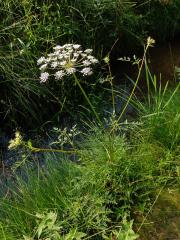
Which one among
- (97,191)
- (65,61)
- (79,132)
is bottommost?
(97,191)

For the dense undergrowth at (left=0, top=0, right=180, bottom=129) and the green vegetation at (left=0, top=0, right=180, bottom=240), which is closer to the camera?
the green vegetation at (left=0, top=0, right=180, bottom=240)

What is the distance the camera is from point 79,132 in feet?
9.26

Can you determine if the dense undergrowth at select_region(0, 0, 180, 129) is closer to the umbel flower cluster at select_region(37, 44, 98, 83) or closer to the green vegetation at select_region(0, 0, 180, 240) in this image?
the green vegetation at select_region(0, 0, 180, 240)

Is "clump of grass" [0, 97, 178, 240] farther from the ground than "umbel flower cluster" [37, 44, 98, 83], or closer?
closer

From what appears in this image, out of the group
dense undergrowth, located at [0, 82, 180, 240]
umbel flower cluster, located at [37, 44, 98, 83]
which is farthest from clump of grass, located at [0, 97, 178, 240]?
umbel flower cluster, located at [37, 44, 98, 83]

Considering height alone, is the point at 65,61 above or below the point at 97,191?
above

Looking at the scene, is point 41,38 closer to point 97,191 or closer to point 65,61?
point 65,61

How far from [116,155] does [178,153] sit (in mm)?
532

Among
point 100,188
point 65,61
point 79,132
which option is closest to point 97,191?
point 100,188

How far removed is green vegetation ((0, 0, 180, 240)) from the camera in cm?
289

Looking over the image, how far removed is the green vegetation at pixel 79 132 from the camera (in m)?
2.89

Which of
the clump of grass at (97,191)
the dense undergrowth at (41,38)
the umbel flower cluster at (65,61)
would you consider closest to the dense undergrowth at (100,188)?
the clump of grass at (97,191)

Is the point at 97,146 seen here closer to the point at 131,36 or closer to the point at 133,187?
the point at 133,187

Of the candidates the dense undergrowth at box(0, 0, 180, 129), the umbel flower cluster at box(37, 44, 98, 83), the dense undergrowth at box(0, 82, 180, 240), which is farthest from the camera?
the dense undergrowth at box(0, 0, 180, 129)
